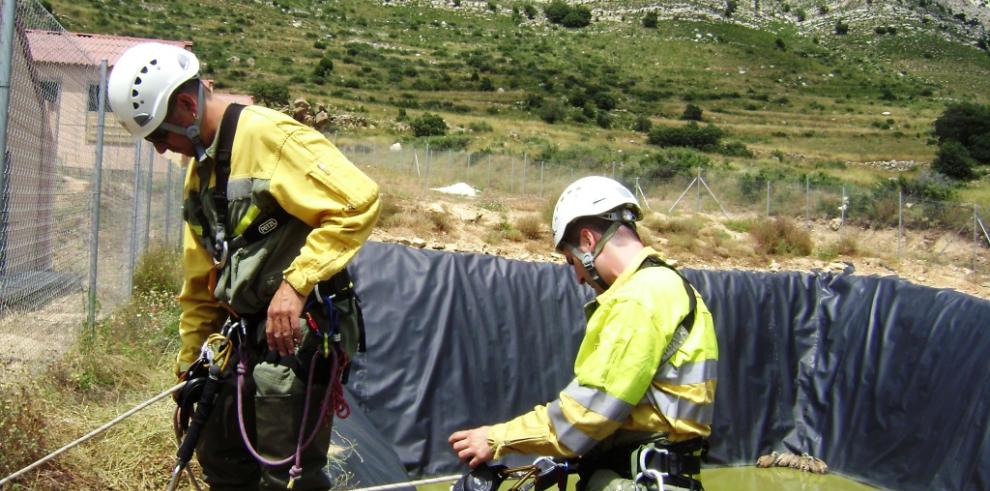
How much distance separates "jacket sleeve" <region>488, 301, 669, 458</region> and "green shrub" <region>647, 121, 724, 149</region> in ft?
125

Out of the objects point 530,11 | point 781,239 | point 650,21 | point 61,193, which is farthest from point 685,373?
point 530,11

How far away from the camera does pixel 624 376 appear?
88.7 inches

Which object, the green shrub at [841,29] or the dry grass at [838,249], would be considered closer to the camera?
the dry grass at [838,249]

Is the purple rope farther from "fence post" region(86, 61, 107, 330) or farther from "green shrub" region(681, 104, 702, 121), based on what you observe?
"green shrub" region(681, 104, 702, 121)

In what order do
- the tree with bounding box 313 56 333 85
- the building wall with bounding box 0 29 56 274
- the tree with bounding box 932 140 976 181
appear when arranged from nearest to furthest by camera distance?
the building wall with bounding box 0 29 56 274
the tree with bounding box 932 140 976 181
the tree with bounding box 313 56 333 85

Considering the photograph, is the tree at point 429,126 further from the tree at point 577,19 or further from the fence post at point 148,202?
the tree at point 577,19

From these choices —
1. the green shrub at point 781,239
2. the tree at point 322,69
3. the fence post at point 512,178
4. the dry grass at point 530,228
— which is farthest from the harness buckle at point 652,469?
the tree at point 322,69

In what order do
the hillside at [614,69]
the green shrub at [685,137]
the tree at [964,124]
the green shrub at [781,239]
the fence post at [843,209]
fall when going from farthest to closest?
the green shrub at [685,137] < the tree at [964,124] < the hillside at [614,69] < the fence post at [843,209] < the green shrub at [781,239]

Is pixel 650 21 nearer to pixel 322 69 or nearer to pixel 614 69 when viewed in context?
pixel 614 69

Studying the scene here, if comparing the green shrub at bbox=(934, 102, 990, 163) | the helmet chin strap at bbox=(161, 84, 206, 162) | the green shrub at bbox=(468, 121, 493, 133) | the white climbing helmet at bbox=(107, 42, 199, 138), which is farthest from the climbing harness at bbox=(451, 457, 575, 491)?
the green shrub at bbox=(934, 102, 990, 163)

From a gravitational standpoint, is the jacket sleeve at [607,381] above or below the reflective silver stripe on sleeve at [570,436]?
above

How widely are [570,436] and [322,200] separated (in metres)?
0.97

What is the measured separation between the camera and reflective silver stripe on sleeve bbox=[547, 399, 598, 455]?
232cm

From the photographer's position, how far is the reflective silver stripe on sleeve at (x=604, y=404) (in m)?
2.27
